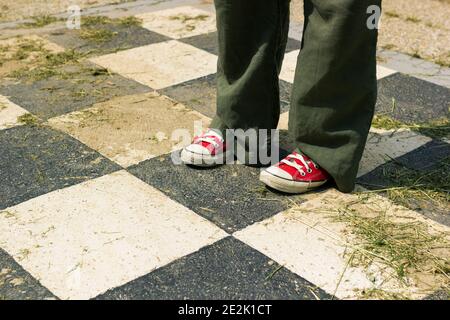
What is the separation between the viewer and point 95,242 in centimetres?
162

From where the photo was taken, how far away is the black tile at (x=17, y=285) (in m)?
1.45

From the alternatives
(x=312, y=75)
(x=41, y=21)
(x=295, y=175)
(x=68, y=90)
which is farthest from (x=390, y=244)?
(x=41, y=21)

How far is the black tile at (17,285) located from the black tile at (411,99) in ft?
4.42

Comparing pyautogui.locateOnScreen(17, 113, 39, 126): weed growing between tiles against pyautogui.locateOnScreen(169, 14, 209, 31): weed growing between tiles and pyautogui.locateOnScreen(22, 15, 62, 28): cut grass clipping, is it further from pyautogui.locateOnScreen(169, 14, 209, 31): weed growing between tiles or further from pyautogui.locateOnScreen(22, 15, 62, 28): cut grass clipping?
pyautogui.locateOnScreen(169, 14, 209, 31): weed growing between tiles

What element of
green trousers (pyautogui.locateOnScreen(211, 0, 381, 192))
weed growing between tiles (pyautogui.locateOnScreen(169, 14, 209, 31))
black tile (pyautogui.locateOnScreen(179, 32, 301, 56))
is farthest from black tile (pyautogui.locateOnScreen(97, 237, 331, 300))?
weed growing between tiles (pyautogui.locateOnScreen(169, 14, 209, 31))

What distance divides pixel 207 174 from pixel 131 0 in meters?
1.77

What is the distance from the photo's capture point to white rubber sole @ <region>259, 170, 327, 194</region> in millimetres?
1843

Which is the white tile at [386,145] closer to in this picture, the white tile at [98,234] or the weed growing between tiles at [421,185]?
the weed growing between tiles at [421,185]

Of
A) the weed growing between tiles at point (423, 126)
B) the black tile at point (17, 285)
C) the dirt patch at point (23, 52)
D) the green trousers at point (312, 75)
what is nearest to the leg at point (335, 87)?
the green trousers at point (312, 75)

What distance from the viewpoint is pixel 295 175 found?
6.08 ft

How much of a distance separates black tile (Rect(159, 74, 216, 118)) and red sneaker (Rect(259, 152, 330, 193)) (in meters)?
0.51
